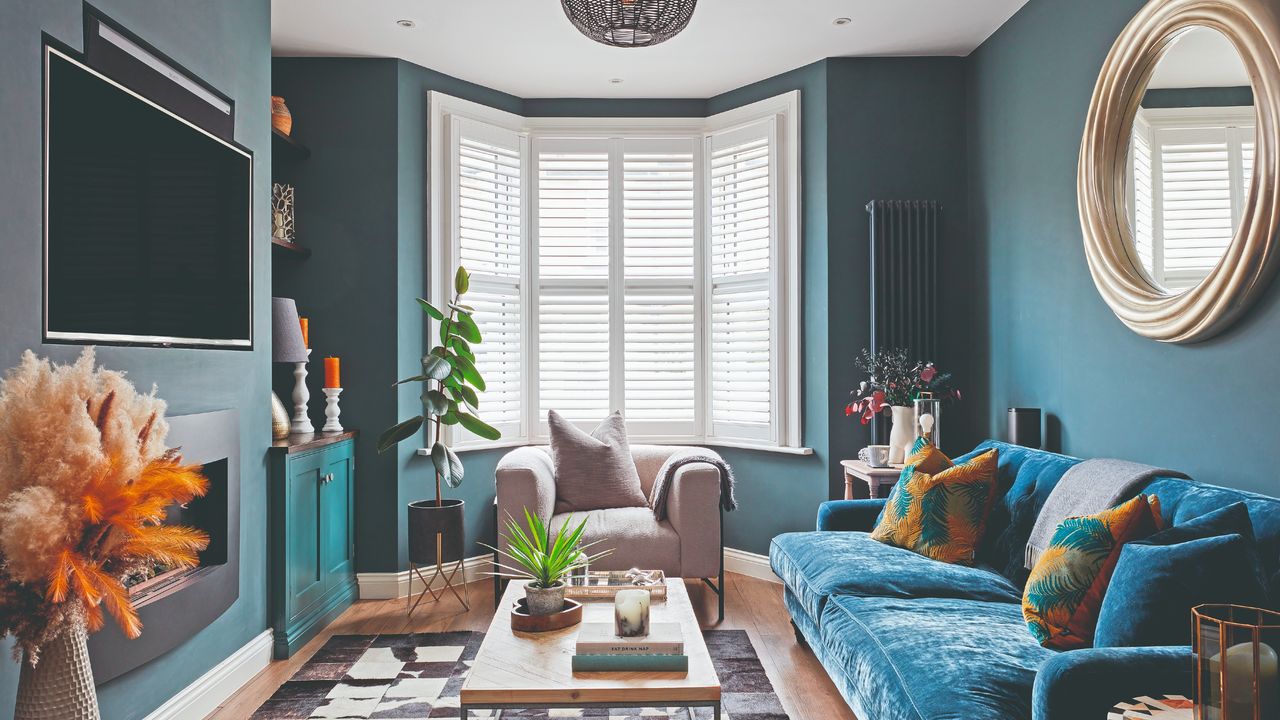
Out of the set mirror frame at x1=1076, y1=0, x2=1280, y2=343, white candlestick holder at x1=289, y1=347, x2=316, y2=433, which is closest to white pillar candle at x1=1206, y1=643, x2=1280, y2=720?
mirror frame at x1=1076, y1=0, x2=1280, y2=343

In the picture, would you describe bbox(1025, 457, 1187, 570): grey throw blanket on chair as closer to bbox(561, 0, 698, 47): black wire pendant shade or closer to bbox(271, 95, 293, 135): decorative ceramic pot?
bbox(561, 0, 698, 47): black wire pendant shade

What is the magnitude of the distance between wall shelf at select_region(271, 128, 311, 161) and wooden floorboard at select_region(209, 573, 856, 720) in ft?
7.80

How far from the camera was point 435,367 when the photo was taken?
4094mm

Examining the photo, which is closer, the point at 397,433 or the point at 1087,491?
the point at 1087,491

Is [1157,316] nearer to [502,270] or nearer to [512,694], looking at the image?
[512,694]

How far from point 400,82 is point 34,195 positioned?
2629mm

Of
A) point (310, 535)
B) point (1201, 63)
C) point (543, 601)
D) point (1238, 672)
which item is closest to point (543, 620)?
point (543, 601)

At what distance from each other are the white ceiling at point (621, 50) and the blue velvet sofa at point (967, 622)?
209 centimetres

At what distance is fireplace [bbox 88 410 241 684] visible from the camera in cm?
233

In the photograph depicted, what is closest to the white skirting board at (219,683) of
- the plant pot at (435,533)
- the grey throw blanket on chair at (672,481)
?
the plant pot at (435,533)

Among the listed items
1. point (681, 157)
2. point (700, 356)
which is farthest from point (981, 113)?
point (700, 356)

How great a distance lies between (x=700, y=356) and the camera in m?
5.06

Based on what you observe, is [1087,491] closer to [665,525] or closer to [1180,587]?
[1180,587]

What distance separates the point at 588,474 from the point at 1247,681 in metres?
3.14
